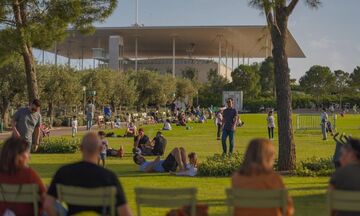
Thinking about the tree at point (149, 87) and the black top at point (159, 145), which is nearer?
the black top at point (159, 145)

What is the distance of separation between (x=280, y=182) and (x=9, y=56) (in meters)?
15.1

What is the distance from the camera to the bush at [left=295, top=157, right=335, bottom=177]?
1334 cm

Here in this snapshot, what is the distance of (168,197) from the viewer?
5.34m

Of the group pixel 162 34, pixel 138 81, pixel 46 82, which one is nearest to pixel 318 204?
pixel 46 82

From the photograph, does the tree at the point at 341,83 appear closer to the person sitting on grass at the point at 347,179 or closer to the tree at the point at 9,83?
the tree at the point at 9,83

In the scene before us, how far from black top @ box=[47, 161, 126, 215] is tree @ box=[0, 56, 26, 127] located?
34.0 m

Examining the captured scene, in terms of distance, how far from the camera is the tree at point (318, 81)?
11045 centimetres

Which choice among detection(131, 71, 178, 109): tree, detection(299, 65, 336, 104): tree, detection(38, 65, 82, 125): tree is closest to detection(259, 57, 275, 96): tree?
detection(299, 65, 336, 104): tree

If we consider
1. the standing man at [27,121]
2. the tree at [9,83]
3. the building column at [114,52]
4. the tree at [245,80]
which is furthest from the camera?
the tree at [245,80]

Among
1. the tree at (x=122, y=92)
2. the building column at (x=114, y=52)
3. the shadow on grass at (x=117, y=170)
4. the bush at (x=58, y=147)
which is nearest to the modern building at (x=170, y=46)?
the building column at (x=114, y=52)

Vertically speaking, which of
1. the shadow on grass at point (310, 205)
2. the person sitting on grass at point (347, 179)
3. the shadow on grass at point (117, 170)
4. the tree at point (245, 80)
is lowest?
the shadow on grass at point (310, 205)

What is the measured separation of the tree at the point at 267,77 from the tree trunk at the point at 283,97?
90.2 metres

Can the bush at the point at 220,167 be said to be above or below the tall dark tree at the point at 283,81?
below

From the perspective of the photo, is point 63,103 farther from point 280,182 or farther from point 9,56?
point 280,182
